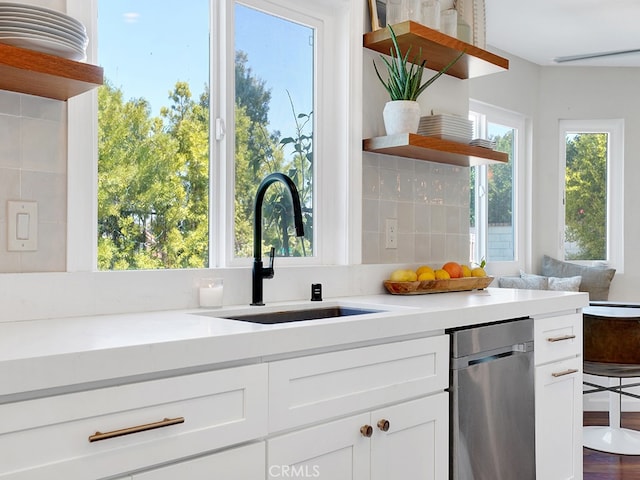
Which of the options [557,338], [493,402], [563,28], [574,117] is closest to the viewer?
[493,402]

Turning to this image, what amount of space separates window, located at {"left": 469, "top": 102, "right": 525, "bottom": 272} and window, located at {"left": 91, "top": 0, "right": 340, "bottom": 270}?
2117mm

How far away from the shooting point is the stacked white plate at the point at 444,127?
2.65m

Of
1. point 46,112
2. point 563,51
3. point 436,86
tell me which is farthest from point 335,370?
point 563,51

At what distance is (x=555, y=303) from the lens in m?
2.35

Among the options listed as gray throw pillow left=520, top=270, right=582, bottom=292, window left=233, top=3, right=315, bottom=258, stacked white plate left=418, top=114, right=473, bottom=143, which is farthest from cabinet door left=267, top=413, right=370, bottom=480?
gray throw pillow left=520, top=270, right=582, bottom=292

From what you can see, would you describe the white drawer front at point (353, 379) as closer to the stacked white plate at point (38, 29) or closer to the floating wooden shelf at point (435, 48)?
the stacked white plate at point (38, 29)

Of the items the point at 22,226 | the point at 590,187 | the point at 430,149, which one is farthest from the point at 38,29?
the point at 590,187

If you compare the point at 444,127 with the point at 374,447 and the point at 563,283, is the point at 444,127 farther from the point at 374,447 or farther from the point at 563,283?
the point at 563,283

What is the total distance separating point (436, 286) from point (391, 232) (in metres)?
0.30

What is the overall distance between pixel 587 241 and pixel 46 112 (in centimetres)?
435

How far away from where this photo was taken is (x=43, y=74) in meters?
1.42

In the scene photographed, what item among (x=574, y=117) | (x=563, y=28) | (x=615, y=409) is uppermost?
(x=563, y=28)

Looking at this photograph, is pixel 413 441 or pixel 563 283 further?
pixel 563 283

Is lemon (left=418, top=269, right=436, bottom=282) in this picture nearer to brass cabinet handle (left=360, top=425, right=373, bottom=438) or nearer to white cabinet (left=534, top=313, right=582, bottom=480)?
white cabinet (left=534, top=313, right=582, bottom=480)
